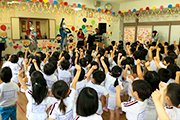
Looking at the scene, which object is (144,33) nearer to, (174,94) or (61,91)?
(174,94)

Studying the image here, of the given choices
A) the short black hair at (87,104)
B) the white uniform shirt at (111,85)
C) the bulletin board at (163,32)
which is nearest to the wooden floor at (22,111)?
the white uniform shirt at (111,85)

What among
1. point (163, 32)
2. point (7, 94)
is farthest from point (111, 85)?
point (163, 32)

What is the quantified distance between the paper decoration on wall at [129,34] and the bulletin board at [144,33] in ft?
1.14

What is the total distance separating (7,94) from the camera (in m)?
1.99

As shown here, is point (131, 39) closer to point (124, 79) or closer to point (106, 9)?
point (106, 9)

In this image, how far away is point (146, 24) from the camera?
7.91m

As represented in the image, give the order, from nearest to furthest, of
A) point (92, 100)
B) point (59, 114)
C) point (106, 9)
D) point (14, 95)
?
1. point (92, 100)
2. point (59, 114)
3. point (14, 95)
4. point (106, 9)

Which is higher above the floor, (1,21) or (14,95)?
(1,21)

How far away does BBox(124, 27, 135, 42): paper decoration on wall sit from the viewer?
8673 mm

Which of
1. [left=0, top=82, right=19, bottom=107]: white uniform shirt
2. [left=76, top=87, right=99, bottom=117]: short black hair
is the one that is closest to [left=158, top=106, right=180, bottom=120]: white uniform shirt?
[left=76, top=87, right=99, bottom=117]: short black hair

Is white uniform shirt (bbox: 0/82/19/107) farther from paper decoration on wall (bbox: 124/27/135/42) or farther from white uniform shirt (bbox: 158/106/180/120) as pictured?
paper decoration on wall (bbox: 124/27/135/42)

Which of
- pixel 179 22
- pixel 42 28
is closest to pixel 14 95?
pixel 179 22

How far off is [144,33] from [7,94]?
24.2ft

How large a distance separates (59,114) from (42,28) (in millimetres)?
8230
